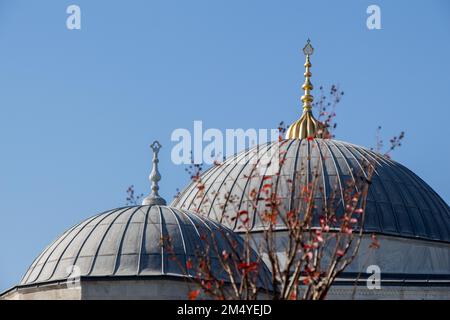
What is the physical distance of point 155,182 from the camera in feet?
140

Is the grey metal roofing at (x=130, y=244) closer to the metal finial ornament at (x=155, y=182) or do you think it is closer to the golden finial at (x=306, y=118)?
the metal finial ornament at (x=155, y=182)

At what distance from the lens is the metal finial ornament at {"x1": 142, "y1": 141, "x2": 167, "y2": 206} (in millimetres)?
41906

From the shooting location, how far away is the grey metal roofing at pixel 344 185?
43.9 meters

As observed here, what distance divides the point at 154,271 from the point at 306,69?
18310mm

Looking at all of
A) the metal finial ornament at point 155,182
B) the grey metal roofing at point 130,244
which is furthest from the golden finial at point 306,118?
the grey metal roofing at point 130,244

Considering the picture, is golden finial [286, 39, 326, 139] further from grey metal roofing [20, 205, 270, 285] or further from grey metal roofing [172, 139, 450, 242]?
grey metal roofing [20, 205, 270, 285]

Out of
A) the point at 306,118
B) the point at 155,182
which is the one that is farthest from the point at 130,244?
the point at 306,118

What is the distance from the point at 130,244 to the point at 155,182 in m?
7.01

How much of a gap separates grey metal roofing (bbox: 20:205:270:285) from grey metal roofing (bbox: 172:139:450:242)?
575 cm

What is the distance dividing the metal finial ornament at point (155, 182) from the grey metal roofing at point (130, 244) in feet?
12.7

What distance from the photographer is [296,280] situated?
21.2 meters

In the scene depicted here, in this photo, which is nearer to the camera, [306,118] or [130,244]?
[130,244]

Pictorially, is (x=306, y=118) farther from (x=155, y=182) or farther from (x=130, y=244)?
(x=130, y=244)

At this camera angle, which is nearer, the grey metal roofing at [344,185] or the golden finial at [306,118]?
the grey metal roofing at [344,185]
